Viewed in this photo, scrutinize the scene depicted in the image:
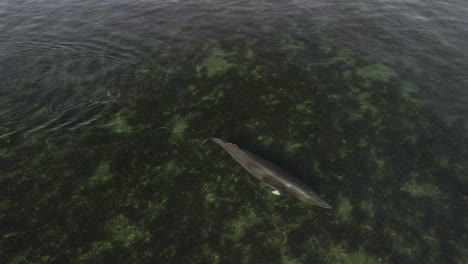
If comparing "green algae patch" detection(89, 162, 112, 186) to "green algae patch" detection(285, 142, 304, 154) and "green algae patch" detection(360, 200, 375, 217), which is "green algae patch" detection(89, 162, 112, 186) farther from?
"green algae patch" detection(360, 200, 375, 217)

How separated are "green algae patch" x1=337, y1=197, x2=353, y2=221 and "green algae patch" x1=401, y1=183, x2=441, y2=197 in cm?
251

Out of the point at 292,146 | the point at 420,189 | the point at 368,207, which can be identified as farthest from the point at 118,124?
the point at 420,189

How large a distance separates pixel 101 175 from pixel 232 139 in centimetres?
608

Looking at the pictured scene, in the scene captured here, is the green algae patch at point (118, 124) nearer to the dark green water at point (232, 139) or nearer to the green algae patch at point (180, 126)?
the dark green water at point (232, 139)

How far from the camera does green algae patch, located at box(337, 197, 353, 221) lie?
10.3 metres

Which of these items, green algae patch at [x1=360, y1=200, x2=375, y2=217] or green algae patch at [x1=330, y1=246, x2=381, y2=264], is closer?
green algae patch at [x1=330, y1=246, x2=381, y2=264]

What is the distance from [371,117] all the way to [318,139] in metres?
3.49

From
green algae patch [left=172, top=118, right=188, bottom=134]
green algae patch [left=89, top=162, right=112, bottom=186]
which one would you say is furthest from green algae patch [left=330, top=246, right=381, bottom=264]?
green algae patch [left=89, top=162, right=112, bottom=186]

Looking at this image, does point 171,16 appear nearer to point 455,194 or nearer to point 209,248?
point 209,248

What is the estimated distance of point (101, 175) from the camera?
38.6ft

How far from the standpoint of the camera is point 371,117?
14281 mm

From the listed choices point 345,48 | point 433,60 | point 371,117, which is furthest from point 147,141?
point 433,60

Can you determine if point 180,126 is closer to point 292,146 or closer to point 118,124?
point 118,124

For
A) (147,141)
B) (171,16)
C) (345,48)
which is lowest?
(147,141)
